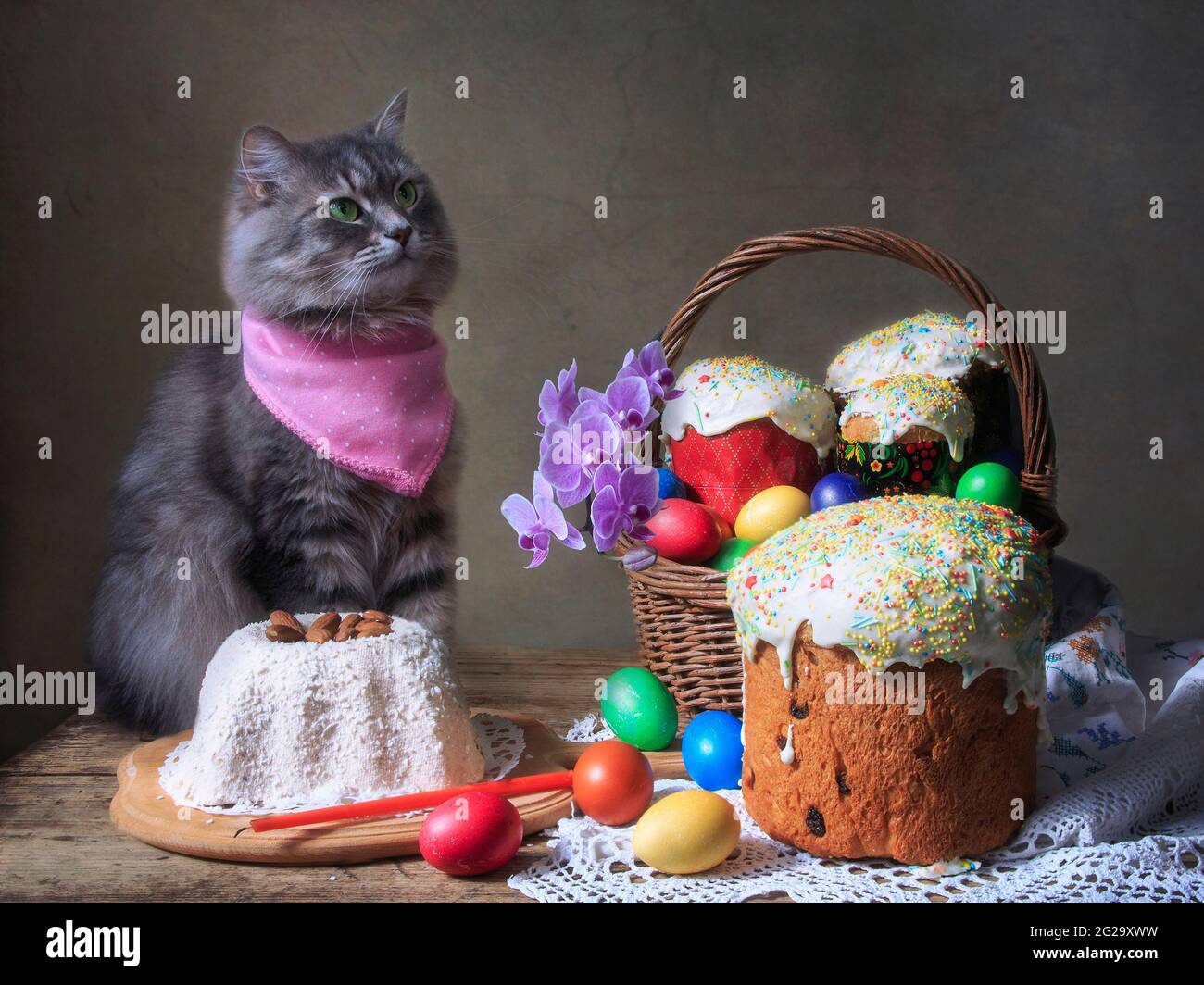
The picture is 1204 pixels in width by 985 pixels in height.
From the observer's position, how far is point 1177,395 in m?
1.96

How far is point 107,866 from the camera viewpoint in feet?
3.71

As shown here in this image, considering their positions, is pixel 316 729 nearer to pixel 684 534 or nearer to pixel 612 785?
pixel 612 785

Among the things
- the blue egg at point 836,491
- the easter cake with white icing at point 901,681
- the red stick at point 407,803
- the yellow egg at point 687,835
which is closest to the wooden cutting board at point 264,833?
the red stick at point 407,803

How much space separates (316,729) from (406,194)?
2.35 feet

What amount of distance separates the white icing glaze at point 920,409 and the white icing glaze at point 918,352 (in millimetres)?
42

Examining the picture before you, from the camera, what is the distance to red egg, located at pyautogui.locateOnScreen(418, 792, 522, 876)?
1.07 meters

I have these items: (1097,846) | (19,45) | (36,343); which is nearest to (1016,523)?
(1097,846)

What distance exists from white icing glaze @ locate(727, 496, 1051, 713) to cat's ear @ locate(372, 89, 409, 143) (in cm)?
82

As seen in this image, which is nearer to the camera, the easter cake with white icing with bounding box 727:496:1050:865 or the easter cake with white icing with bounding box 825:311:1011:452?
the easter cake with white icing with bounding box 727:496:1050:865

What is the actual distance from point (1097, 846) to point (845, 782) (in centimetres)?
26

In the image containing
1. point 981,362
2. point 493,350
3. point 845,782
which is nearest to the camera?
point 845,782

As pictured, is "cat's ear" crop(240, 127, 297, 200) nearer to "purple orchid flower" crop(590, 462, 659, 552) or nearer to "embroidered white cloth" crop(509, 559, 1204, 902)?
"purple orchid flower" crop(590, 462, 659, 552)

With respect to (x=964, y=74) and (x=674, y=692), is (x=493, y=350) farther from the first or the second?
(x=964, y=74)

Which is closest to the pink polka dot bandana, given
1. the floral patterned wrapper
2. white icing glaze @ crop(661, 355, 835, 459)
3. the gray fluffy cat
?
the gray fluffy cat
